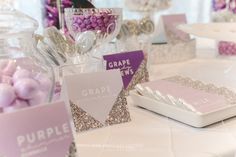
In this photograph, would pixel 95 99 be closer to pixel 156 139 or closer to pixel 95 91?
pixel 95 91

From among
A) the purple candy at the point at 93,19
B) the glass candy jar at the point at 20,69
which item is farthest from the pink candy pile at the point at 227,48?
the glass candy jar at the point at 20,69

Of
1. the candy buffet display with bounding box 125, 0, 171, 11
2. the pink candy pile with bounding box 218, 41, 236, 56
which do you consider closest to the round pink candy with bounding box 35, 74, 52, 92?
the candy buffet display with bounding box 125, 0, 171, 11

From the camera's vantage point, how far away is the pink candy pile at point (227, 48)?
5.01 ft

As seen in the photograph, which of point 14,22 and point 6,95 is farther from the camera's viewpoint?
point 14,22

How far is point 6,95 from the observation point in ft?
1.78

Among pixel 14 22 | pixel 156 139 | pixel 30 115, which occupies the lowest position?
pixel 156 139

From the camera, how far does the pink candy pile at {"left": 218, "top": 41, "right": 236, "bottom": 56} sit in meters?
1.53

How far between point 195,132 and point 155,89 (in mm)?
172

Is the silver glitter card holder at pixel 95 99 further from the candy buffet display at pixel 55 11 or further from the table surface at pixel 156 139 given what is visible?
the candy buffet display at pixel 55 11

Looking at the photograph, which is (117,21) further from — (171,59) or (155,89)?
(171,59)

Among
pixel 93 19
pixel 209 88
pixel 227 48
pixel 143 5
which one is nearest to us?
pixel 209 88

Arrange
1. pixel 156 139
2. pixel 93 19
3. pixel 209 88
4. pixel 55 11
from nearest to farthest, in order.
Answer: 1. pixel 156 139
2. pixel 209 88
3. pixel 93 19
4. pixel 55 11

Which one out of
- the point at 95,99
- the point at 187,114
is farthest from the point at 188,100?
the point at 95,99

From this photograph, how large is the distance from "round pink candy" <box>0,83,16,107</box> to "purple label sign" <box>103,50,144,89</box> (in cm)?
45
